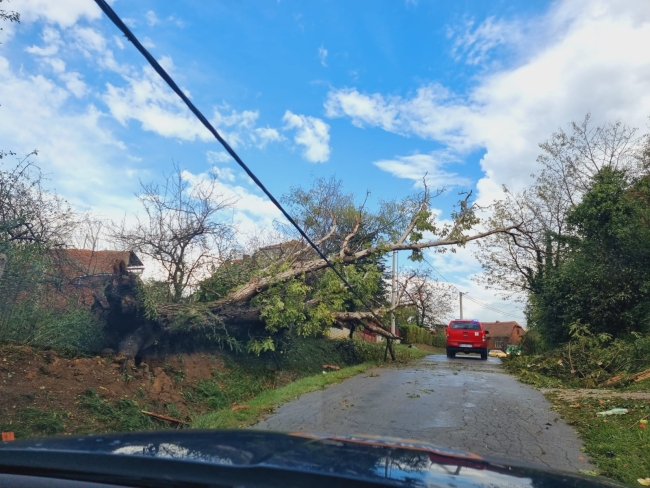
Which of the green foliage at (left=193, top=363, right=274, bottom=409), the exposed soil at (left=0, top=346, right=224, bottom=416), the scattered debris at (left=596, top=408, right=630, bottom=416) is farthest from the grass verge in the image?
the scattered debris at (left=596, top=408, right=630, bottom=416)

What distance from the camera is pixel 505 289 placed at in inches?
1178

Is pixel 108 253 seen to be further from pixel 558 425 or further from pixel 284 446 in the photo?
pixel 284 446

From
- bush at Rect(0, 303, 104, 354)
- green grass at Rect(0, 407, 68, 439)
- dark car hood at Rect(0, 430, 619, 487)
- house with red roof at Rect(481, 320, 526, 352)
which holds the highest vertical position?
house with red roof at Rect(481, 320, 526, 352)

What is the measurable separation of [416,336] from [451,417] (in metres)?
33.6

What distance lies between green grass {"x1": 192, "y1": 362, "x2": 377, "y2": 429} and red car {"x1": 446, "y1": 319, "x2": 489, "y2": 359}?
11.0m

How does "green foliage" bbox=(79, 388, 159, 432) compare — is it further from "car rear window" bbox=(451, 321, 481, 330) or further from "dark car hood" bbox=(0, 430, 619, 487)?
"car rear window" bbox=(451, 321, 481, 330)

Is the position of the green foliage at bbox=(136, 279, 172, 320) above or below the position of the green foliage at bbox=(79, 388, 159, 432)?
above

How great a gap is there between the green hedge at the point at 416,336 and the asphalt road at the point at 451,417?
26584 millimetres

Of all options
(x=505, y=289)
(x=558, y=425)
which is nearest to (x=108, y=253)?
(x=558, y=425)

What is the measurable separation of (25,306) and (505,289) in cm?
2618

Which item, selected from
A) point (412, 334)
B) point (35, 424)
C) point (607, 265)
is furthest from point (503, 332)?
point (35, 424)

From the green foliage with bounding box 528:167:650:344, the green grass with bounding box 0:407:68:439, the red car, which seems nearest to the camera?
the green grass with bounding box 0:407:68:439

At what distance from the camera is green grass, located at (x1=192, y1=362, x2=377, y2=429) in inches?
326

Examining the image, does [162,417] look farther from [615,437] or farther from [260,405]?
[615,437]
